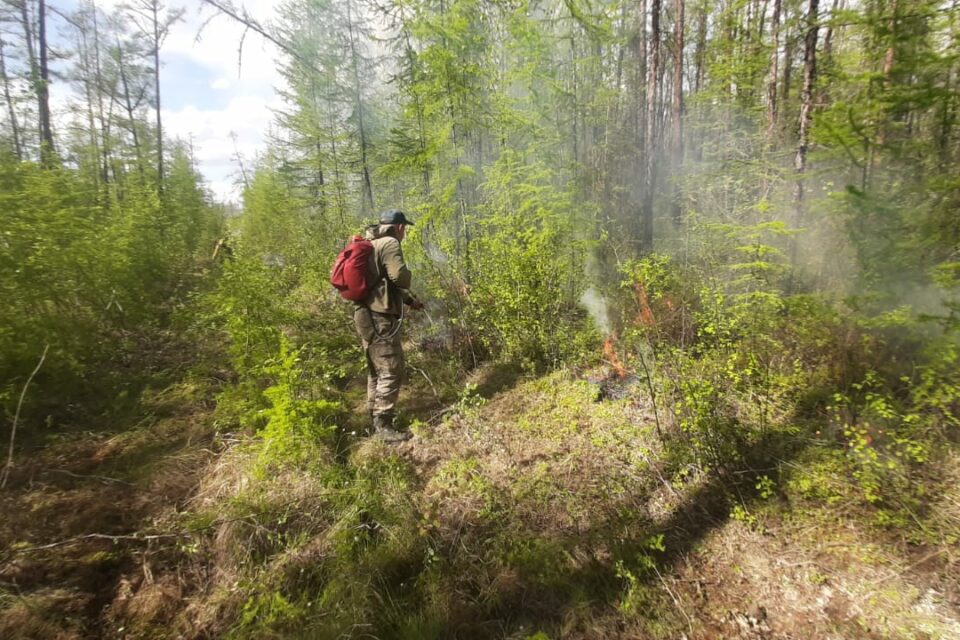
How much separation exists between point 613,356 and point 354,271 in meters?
3.71

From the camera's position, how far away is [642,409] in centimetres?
424

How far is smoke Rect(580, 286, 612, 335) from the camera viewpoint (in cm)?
623

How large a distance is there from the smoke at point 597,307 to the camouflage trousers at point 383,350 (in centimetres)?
344

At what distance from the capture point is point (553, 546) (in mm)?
2957

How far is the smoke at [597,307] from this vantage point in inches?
245

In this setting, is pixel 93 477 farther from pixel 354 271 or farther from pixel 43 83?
pixel 43 83

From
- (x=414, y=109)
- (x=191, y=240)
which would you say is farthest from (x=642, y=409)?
(x=191, y=240)

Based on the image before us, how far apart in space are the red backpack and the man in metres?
0.07

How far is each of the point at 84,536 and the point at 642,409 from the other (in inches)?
201

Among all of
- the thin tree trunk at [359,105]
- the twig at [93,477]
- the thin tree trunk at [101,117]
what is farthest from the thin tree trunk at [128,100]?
the twig at [93,477]

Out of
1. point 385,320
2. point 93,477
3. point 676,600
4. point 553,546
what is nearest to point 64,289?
A: point 93,477

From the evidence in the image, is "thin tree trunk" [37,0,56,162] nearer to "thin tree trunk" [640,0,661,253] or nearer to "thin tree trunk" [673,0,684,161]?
"thin tree trunk" [640,0,661,253]

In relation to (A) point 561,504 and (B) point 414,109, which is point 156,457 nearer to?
(A) point 561,504

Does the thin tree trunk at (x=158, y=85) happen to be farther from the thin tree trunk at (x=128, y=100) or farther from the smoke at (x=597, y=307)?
the smoke at (x=597, y=307)
